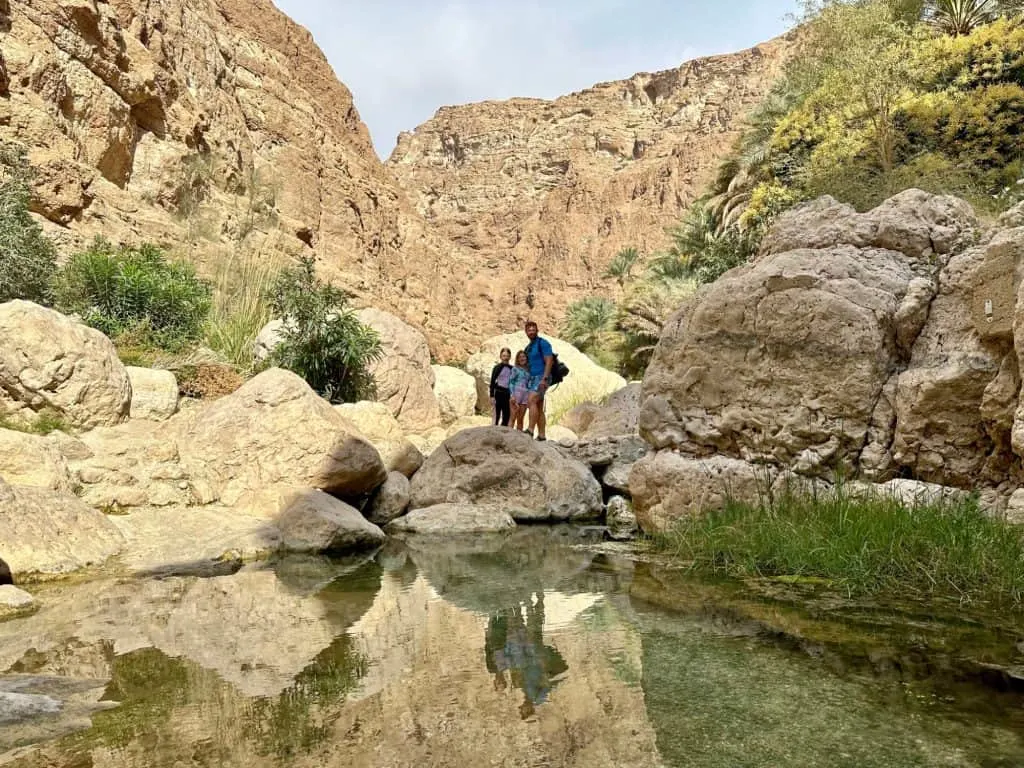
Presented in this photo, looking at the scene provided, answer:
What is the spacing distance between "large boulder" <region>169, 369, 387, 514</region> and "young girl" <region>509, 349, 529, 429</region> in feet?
9.20

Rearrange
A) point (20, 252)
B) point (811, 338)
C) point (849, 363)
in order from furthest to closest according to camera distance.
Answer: point (20, 252) → point (811, 338) → point (849, 363)

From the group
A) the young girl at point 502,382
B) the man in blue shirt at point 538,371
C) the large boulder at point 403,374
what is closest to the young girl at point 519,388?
the man in blue shirt at point 538,371

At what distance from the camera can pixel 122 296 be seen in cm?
1137

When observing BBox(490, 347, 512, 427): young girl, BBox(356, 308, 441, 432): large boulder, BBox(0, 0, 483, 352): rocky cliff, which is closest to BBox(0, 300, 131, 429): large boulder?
BBox(490, 347, 512, 427): young girl

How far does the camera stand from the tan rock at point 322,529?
608cm

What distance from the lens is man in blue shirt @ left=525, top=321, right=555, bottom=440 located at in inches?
377

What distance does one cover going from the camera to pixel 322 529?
6.12 meters

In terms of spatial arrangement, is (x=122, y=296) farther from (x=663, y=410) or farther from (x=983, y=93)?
(x=983, y=93)

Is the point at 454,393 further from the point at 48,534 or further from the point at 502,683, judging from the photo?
the point at 502,683

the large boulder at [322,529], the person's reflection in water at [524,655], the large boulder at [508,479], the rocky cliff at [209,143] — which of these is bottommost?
the person's reflection in water at [524,655]

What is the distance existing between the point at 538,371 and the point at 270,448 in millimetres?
3721

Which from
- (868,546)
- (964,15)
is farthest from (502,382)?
(964,15)

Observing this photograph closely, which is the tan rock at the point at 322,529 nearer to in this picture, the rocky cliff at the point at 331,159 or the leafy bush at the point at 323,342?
the leafy bush at the point at 323,342

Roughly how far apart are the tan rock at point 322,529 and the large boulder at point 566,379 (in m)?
9.62
